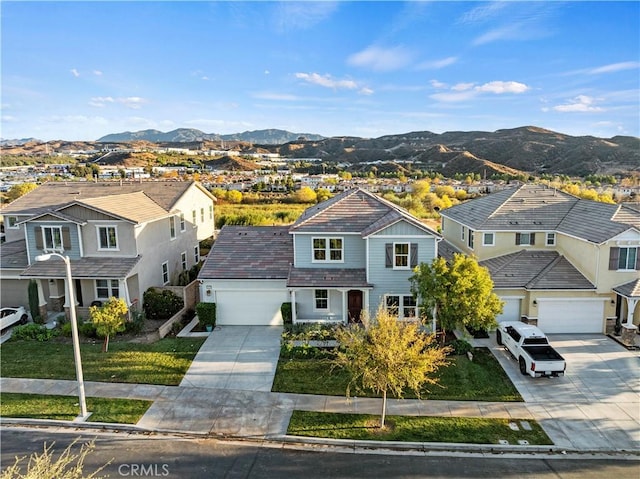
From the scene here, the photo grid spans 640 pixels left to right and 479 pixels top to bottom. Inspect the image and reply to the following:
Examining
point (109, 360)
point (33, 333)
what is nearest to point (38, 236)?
point (33, 333)

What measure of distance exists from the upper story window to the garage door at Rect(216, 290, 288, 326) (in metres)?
2.83

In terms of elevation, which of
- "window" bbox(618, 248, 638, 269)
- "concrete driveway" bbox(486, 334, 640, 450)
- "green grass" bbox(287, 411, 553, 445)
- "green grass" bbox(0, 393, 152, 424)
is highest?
"window" bbox(618, 248, 638, 269)

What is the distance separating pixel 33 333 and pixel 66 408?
26.0 feet

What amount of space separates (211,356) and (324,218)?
852 cm

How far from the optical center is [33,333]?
20.6m

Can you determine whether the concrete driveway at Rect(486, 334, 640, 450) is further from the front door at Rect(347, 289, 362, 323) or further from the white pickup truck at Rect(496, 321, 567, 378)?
the front door at Rect(347, 289, 362, 323)

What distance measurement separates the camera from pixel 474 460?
12.1 meters

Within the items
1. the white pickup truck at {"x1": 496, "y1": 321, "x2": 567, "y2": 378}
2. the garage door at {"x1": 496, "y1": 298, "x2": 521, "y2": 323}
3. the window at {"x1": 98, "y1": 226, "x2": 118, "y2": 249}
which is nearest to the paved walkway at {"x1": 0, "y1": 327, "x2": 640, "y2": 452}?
the white pickup truck at {"x1": 496, "y1": 321, "x2": 567, "y2": 378}

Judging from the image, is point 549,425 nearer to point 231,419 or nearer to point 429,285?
point 429,285

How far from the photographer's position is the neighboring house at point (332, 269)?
20.4 m

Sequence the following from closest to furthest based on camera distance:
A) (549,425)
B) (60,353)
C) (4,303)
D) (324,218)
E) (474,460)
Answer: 1. (474,460)
2. (549,425)
3. (60,353)
4. (324,218)
5. (4,303)

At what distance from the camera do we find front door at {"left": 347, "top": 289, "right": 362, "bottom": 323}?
2148 cm

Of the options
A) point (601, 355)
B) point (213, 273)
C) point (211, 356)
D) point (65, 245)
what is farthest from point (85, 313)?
point (601, 355)

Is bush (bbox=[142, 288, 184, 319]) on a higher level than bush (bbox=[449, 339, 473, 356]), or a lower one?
higher
